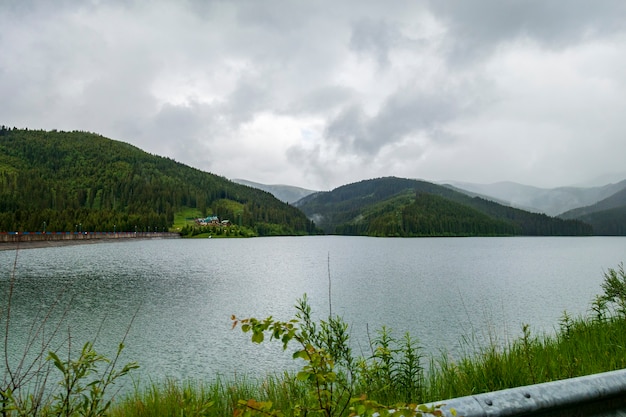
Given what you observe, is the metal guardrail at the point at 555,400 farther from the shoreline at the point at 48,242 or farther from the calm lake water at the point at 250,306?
the shoreline at the point at 48,242

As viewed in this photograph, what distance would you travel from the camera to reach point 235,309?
29.6 metres

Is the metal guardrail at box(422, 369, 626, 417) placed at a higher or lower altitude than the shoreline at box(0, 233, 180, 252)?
lower

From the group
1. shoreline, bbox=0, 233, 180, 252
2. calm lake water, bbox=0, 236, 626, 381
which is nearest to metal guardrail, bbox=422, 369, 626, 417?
calm lake water, bbox=0, 236, 626, 381

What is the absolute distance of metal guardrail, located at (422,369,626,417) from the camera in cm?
283

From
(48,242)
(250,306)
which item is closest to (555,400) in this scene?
(250,306)

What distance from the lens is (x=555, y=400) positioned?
9.87 ft

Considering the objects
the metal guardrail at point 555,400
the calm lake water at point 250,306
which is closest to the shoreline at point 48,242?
the calm lake water at point 250,306

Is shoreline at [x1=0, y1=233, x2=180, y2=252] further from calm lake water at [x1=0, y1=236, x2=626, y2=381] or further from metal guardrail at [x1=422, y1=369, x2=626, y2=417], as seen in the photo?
metal guardrail at [x1=422, y1=369, x2=626, y2=417]

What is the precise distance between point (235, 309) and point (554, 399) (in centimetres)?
2810

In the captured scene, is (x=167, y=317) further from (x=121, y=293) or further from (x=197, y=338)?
(x=121, y=293)

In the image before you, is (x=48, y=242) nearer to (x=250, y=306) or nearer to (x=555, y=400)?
(x=250, y=306)

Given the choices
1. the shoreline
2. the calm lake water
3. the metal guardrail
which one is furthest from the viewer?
the shoreline

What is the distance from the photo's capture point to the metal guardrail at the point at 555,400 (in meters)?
2.83

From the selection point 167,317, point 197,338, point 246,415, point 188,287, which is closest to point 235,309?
point 167,317
